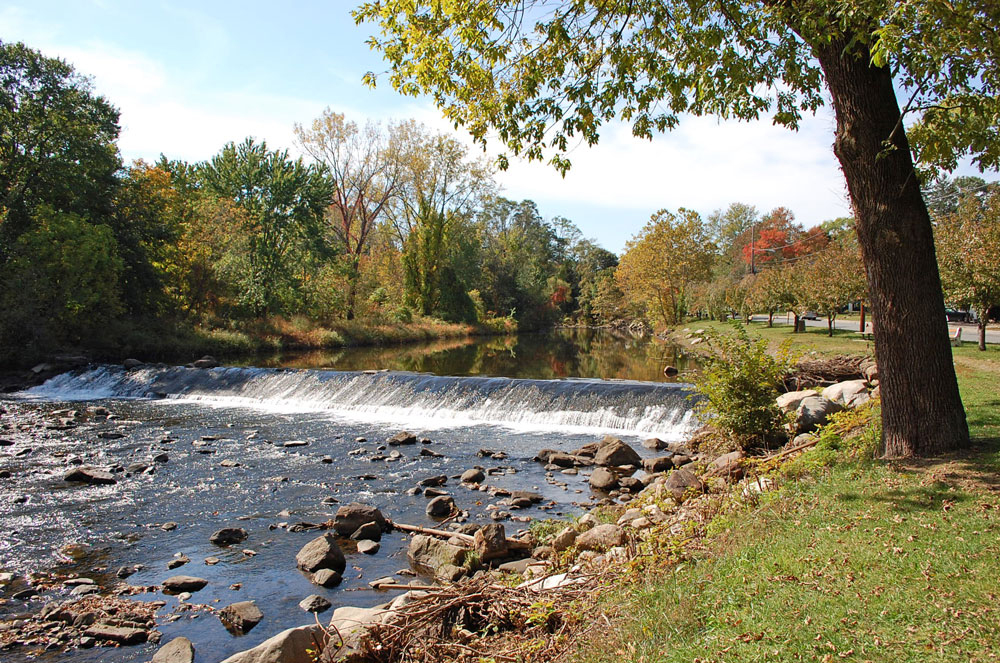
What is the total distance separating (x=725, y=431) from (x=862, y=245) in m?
3.96

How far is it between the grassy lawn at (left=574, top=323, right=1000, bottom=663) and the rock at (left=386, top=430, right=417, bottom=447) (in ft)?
29.8

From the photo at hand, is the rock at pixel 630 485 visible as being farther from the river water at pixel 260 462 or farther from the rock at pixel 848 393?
the rock at pixel 848 393

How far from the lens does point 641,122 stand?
7.57 metres

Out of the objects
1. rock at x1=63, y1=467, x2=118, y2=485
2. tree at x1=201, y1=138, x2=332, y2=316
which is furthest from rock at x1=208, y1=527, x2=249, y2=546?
tree at x1=201, y1=138, x2=332, y2=316

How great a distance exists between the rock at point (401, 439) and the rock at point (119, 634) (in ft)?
25.5

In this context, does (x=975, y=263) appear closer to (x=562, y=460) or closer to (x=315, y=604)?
(x=562, y=460)

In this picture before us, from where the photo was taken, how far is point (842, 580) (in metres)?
3.96

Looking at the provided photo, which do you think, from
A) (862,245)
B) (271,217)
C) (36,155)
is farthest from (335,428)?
(271,217)

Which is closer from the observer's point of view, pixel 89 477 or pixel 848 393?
pixel 89 477

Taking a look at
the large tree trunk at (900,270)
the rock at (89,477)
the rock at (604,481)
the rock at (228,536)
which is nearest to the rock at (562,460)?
the rock at (604,481)

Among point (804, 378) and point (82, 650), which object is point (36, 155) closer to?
point (82, 650)

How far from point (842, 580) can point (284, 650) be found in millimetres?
4123

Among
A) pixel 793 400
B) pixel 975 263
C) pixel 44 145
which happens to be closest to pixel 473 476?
pixel 793 400

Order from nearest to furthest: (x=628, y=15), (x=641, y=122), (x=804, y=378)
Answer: (x=628, y=15)
(x=641, y=122)
(x=804, y=378)
